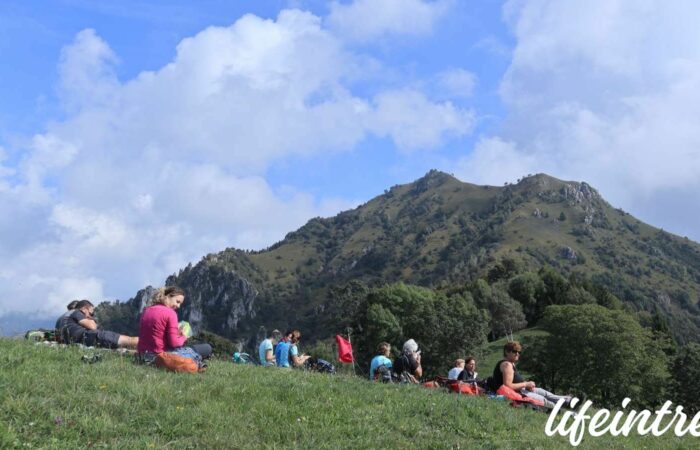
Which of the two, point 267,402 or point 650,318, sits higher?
point 650,318

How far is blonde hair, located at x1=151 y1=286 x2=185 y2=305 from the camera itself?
11.8 m

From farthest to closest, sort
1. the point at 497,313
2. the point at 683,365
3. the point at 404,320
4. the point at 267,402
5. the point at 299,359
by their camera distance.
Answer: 1. the point at 497,313
2. the point at 404,320
3. the point at 683,365
4. the point at 299,359
5. the point at 267,402

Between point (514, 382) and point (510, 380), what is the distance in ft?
0.96

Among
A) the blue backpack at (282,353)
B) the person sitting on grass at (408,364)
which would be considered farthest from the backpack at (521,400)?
the blue backpack at (282,353)

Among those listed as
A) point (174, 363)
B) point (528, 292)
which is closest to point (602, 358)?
point (174, 363)

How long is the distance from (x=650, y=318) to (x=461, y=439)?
117415 mm

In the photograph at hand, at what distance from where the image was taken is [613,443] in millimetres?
10492

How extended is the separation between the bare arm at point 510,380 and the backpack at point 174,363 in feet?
22.9

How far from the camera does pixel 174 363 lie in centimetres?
1059

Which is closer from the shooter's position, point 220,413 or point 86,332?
point 220,413

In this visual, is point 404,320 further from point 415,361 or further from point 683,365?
point 415,361

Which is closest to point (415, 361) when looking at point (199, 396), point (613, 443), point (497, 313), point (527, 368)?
point (613, 443)

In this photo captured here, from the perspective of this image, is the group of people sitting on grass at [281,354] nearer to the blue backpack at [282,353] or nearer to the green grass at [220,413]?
the blue backpack at [282,353]

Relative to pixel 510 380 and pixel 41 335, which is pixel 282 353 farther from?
pixel 510 380
